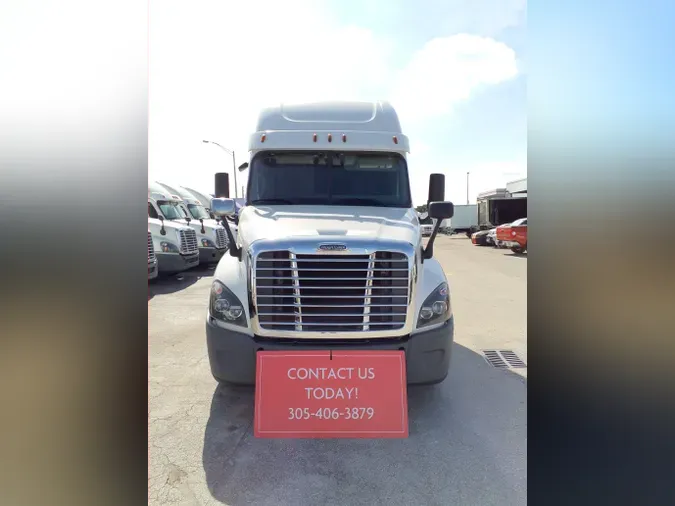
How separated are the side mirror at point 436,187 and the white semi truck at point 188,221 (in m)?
8.88

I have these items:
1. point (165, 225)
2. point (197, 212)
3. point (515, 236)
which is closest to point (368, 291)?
point (165, 225)

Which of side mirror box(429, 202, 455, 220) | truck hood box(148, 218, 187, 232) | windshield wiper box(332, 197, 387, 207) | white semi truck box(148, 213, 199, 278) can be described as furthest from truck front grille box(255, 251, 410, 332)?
truck hood box(148, 218, 187, 232)

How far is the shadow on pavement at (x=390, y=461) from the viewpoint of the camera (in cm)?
237

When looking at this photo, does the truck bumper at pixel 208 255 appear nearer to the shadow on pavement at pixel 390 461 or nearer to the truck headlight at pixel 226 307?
the shadow on pavement at pixel 390 461

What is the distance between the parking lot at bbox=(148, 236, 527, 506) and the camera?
7.80 ft

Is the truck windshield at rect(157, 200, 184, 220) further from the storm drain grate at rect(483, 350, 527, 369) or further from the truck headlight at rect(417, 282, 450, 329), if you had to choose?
the truck headlight at rect(417, 282, 450, 329)

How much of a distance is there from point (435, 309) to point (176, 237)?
29.6ft

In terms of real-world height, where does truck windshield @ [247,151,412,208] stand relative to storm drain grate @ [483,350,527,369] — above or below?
above

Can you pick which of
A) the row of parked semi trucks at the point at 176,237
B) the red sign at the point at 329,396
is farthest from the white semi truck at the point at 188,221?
the red sign at the point at 329,396

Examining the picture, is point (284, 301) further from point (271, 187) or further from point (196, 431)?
point (271, 187)

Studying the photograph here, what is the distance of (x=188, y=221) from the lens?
1205cm

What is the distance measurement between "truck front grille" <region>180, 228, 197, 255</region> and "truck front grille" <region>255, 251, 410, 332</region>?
27.1ft
